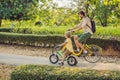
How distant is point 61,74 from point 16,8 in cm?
1425

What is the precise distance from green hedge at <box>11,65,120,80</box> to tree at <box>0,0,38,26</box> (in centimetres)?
1343

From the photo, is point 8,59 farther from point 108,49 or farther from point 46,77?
point 46,77

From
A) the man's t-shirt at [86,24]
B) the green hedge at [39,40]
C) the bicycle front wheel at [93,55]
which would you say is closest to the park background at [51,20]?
the green hedge at [39,40]

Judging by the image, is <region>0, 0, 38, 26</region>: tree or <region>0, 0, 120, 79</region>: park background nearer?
<region>0, 0, 120, 79</region>: park background

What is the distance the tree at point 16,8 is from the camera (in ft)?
68.5

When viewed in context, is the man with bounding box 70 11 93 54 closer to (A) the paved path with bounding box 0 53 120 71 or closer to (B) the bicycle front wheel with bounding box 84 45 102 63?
Result: (B) the bicycle front wheel with bounding box 84 45 102 63

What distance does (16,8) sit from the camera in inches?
829

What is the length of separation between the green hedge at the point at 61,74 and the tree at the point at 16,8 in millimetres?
13432

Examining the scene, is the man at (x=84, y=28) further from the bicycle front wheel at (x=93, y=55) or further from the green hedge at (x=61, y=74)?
the green hedge at (x=61, y=74)

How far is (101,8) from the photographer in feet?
78.0

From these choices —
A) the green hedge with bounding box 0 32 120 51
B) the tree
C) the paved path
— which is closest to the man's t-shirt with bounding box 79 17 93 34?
the paved path

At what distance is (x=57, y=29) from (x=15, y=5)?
3604mm

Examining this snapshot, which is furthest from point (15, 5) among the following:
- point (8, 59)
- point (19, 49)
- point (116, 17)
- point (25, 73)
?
point (25, 73)

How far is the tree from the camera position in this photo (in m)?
20.9
